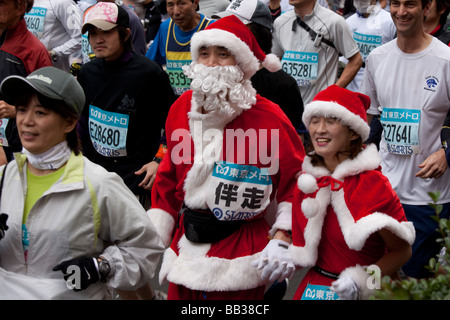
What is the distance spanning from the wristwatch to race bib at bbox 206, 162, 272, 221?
0.85 m

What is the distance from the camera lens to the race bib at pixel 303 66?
304 inches

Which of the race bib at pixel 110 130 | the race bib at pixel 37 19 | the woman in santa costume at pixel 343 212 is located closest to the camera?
the woman in santa costume at pixel 343 212

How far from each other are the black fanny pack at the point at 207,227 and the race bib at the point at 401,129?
1.85 metres

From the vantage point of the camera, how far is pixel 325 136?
419cm

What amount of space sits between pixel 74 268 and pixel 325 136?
159 centimetres


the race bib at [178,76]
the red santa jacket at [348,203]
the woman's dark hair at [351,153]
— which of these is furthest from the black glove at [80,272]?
the race bib at [178,76]

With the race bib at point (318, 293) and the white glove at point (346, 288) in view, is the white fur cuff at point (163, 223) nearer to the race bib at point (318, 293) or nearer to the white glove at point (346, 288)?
the race bib at point (318, 293)

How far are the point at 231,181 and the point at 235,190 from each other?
2.2 inches

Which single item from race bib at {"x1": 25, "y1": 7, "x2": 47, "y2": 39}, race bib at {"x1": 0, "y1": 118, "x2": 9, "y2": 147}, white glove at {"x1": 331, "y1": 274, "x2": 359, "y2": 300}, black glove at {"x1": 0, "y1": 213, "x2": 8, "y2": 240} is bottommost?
white glove at {"x1": 331, "y1": 274, "x2": 359, "y2": 300}

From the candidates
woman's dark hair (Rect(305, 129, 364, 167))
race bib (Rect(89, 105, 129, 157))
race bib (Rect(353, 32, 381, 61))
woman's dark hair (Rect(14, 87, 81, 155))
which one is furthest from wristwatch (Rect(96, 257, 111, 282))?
race bib (Rect(353, 32, 381, 61))

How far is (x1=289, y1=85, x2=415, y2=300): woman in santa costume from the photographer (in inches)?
151

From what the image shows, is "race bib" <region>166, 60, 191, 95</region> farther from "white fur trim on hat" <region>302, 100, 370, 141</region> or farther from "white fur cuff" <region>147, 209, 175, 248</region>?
"white fur trim on hat" <region>302, 100, 370, 141</region>
